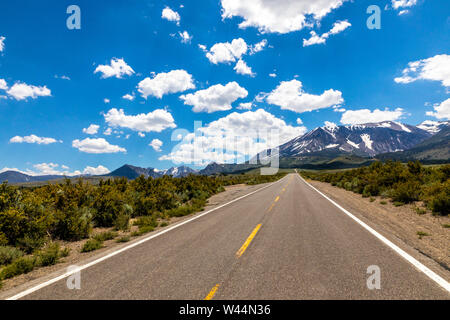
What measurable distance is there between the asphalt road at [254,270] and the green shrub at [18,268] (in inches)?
62.6

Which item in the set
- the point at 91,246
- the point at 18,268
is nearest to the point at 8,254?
the point at 18,268

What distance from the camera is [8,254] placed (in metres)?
5.55

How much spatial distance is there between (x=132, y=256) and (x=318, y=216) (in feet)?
25.0

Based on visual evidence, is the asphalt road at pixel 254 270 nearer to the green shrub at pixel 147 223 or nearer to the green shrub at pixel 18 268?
the green shrub at pixel 18 268

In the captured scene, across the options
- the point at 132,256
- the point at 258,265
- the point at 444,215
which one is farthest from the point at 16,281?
the point at 444,215

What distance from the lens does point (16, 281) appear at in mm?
4449

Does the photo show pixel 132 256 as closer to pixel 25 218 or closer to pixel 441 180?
pixel 25 218

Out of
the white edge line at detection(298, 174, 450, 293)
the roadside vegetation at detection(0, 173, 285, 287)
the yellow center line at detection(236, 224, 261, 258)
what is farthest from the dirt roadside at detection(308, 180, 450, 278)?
the roadside vegetation at detection(0, 173, 285, 287)

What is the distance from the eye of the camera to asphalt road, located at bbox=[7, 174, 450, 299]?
11.3ft

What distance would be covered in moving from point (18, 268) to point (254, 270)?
527 cm

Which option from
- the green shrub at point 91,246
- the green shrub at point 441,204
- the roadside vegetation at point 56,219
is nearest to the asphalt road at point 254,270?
the green shrub at point 91,246

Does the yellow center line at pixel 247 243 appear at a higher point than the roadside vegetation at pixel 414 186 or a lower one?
lower

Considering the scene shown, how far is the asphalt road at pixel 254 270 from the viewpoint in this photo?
3.45 meters

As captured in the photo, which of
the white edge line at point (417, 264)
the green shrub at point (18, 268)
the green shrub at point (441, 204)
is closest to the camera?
the white edge line at point (417, 264)
